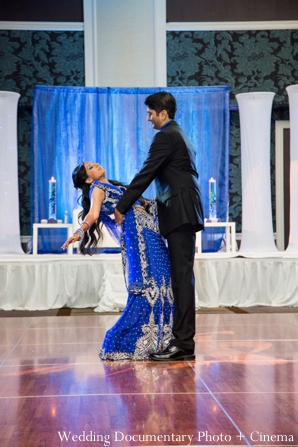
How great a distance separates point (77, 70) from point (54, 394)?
6.24 meters

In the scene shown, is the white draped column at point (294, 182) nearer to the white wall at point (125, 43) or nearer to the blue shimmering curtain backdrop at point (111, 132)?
→ the blue shimmering curtain backdrop at point (111, 132)

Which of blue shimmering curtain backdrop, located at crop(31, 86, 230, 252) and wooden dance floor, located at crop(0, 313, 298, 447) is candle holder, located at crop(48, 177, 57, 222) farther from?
wooden dance floor, located at crop(0, 313, 298, 447)

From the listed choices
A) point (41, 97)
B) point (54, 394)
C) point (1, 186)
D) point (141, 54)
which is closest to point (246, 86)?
point (141, 54)

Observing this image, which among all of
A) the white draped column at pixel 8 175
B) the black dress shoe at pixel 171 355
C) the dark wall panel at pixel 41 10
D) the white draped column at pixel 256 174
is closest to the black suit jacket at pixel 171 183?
the black dress shoe at pixel 171 355

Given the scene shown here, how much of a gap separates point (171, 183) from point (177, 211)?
0.15m

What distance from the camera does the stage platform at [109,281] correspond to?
5.85 m

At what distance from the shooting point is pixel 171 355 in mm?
3184

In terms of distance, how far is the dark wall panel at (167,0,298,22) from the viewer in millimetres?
8258

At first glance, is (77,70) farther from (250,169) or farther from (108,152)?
(250,169)

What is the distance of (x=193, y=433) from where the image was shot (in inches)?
75.8

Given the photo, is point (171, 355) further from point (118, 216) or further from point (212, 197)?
point (212, 197)

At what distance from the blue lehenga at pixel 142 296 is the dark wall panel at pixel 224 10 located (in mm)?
5519

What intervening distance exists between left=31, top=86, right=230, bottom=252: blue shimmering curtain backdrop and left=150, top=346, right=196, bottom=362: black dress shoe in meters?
4.89

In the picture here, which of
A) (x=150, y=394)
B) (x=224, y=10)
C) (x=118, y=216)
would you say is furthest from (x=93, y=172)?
(x=224, y=10)
